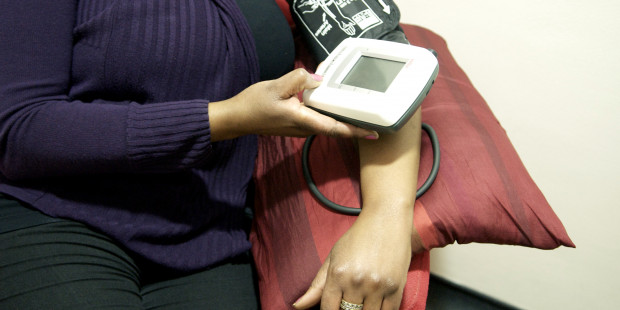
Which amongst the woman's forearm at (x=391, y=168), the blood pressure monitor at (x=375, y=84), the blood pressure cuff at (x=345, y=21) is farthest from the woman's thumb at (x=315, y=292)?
the blood pressure cuff at (x=345, y=21)

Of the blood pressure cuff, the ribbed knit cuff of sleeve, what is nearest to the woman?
the ribbed knit cuff of sleeve

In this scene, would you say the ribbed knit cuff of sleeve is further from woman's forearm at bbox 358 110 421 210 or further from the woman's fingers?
woman's forearm at bbox 358 110 421 210

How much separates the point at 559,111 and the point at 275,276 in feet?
2.51

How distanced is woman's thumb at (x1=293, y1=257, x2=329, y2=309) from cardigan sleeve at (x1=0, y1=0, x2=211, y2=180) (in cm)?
24

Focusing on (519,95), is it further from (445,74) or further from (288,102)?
(288,102)

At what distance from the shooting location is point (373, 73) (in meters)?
0.55

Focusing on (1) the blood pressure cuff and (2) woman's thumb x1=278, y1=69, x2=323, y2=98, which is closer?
(2) woman's thumb x1=278, y1=69, x2=323, y2=98

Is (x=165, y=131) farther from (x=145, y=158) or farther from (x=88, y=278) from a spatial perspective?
(x=88, y=278)

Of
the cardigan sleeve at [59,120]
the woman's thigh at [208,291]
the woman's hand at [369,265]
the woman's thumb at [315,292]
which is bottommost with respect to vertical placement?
the woman's thigh at [208,291]

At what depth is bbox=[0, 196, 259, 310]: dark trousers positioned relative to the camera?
53 centimetres

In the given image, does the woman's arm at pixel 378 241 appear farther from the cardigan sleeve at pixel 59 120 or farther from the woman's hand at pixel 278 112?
the cardigan sleeve at pixel 59 120

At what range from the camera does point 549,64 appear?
93cm

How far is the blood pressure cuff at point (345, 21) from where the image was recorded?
67 centimetres

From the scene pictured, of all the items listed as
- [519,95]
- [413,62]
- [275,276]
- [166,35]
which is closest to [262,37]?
[166,35]
